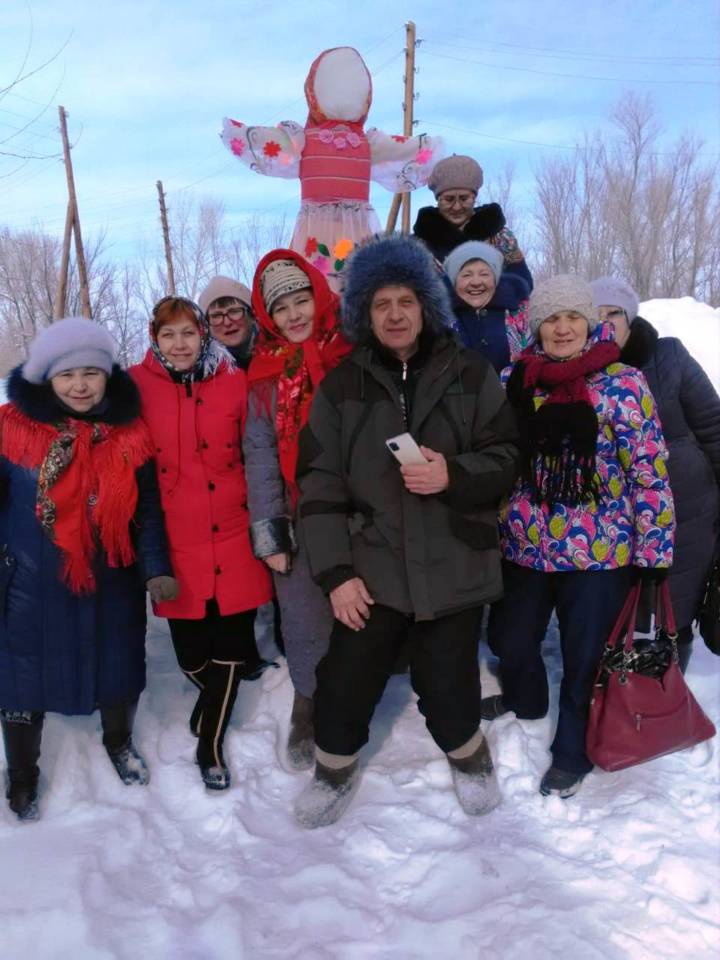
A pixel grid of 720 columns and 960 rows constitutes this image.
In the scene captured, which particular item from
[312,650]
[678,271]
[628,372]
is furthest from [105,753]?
[678,271]

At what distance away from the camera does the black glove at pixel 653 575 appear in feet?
7.45

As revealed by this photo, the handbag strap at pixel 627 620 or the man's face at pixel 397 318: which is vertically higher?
the man's face at pixel 397 318

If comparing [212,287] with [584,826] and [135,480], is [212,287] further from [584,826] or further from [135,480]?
[584,826]

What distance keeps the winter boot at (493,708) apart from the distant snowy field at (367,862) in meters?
0.08

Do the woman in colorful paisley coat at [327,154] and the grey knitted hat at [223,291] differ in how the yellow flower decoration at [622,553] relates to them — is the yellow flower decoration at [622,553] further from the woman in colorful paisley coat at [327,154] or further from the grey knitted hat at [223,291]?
the woman in colorful paisley coat at [327,154]

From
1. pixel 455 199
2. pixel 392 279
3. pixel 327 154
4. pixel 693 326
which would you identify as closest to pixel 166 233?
pixel 693 326

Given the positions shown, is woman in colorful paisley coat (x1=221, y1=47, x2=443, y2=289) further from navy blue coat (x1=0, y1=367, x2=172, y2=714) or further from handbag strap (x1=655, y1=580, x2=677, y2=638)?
handbag strap (x1=655, y1=580, x2=677, y2=638)

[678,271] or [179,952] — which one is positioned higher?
[678,271]

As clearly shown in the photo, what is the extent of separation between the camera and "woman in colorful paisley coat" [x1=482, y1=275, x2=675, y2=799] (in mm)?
2252

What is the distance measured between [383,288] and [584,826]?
1.98 meters

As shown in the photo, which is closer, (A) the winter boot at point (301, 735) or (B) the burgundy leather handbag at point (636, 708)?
(B) the burgundy leather handbag at point (636, 708)

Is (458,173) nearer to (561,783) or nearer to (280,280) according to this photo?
(280,280)

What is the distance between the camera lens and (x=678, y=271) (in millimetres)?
27047

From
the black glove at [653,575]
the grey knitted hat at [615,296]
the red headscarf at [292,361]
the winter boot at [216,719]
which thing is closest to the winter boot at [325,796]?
the winter boot at [216,719]
